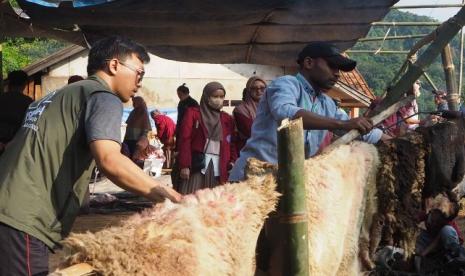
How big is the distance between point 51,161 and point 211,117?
519cm

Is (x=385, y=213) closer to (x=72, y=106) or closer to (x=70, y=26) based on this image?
(x=72, y=106)

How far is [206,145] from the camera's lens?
25.9 ft

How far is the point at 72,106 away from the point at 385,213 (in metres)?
1.73

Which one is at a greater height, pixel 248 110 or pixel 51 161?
pixel 248 110

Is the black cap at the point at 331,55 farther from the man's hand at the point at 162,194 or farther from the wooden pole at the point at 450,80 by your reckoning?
the wooden pole at the point at 450,80

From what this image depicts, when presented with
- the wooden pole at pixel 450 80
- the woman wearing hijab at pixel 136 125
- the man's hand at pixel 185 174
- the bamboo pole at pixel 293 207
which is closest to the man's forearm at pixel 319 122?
the bamboo pole at pixel 293 207

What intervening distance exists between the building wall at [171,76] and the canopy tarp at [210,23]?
1403 cm

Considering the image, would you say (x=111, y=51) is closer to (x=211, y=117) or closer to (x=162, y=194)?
(x=162, y=194)

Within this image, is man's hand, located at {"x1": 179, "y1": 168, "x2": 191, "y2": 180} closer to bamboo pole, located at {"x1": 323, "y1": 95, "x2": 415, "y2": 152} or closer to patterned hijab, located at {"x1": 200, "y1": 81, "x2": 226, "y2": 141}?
patterned hijab, located at {"x1": 200, "y1": 81, "x2": 226, "y2": 141}

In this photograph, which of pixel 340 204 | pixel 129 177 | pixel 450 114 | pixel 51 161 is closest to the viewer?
pixel 129 177

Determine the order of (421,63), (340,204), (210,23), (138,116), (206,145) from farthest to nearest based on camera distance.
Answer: (138,116)
(206,145)
(210,23)
(421,63)
(340,204)

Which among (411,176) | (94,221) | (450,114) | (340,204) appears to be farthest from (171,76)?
(340,204)

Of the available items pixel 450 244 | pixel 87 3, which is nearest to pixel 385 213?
pixel 450 244

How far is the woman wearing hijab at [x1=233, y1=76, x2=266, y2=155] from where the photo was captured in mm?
7910
